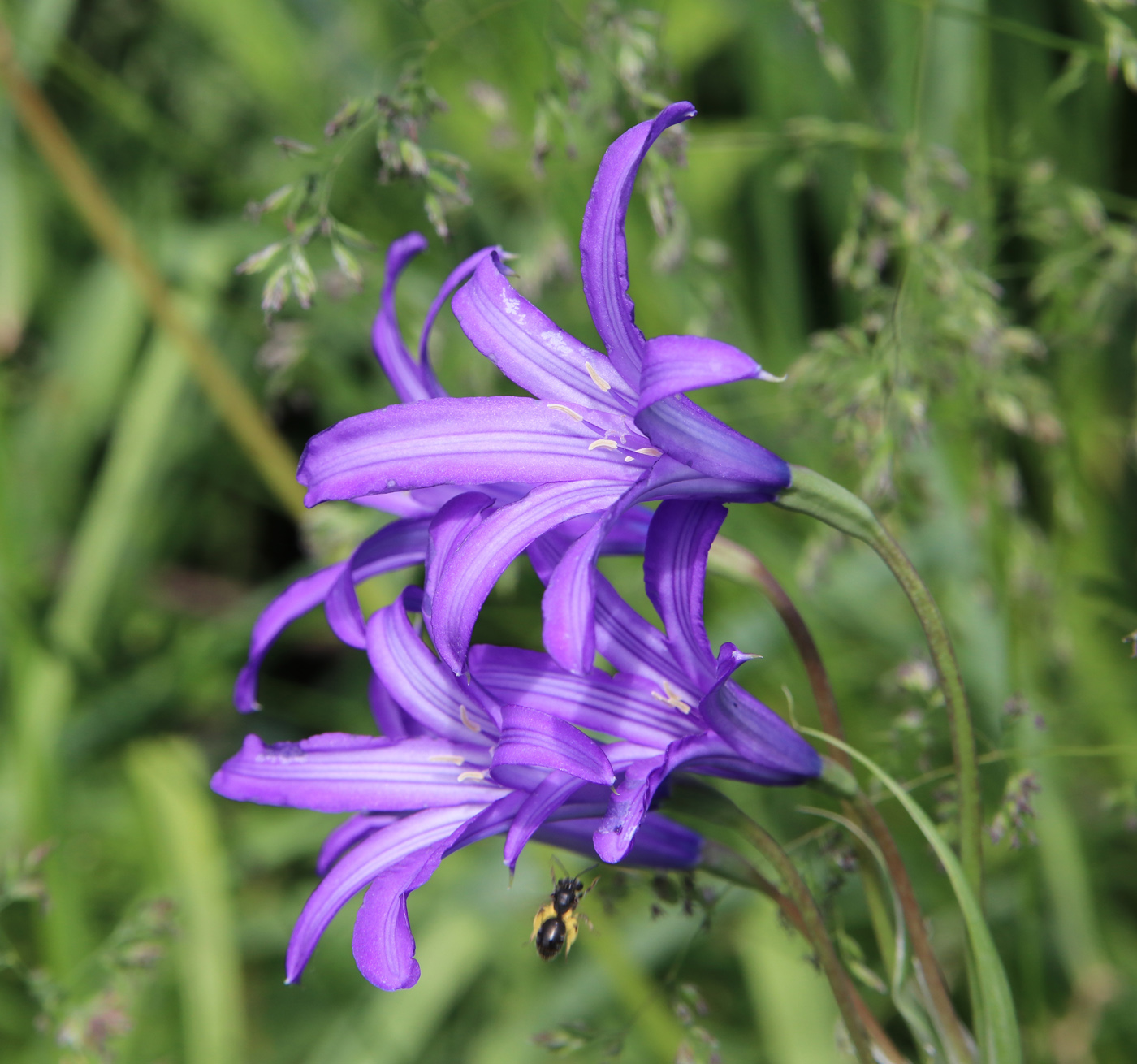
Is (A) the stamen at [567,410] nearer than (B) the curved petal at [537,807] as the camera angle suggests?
No

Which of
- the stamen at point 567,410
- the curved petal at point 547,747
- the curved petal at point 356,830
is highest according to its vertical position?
the stamen at point 567,410

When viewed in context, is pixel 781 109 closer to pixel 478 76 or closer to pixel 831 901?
pixel 478 76

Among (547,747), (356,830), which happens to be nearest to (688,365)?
(547,747)

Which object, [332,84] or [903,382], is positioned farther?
[332,84]

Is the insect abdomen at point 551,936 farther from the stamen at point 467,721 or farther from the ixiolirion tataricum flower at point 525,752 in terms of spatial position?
the stamen at point 467,721

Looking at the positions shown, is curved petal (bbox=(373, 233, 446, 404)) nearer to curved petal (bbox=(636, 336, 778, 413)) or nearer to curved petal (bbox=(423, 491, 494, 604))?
curved petal (bbox=(423, 491, 494, 604))

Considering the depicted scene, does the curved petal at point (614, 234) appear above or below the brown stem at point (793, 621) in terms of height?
above

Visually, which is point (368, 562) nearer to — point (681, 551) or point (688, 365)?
point (681, 551)

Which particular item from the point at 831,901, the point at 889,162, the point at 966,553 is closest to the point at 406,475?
the point at 831,901

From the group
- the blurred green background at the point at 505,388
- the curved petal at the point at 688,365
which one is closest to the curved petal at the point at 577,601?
the curved petal at the point at 688,365
